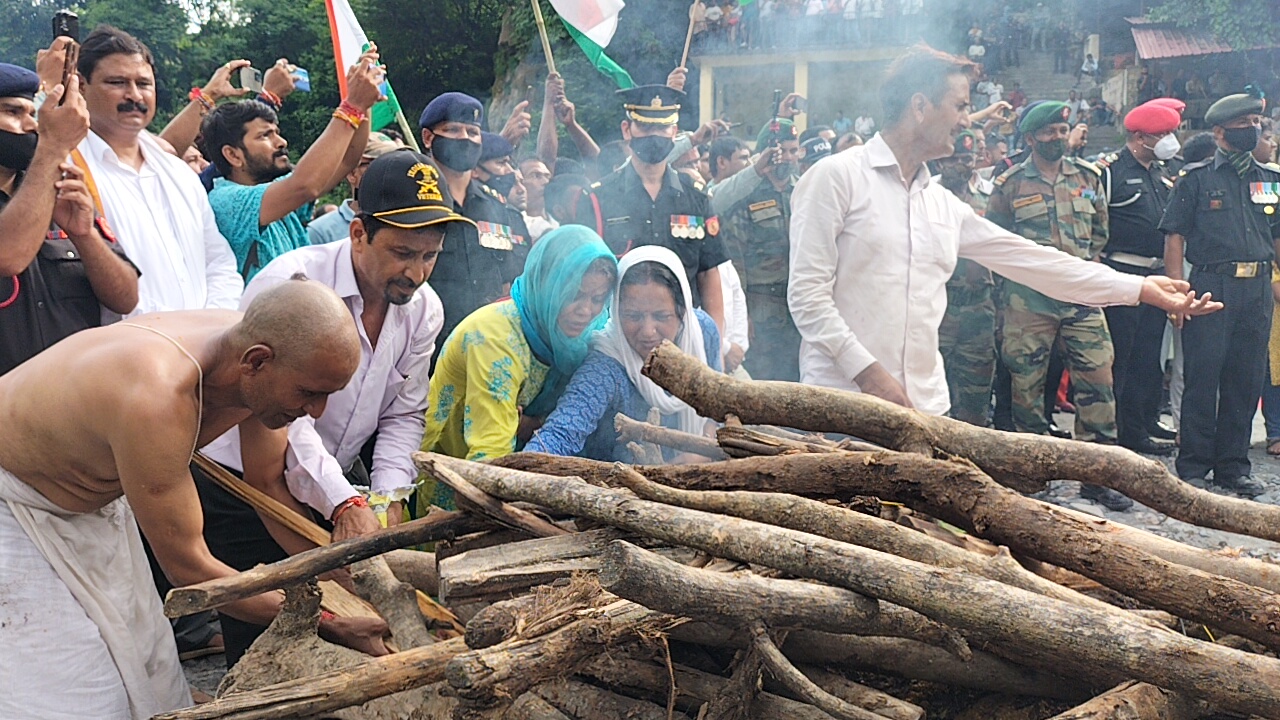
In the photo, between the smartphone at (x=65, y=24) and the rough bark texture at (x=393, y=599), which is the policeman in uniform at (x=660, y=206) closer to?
the smartphone at (x=65, y=24)

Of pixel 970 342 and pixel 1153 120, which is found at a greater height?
pixel 1153 120

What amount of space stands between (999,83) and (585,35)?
53.8 feet

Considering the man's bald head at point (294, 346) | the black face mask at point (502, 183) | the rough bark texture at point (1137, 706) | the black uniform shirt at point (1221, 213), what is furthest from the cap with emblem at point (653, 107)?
the rough bark texture at point (1137, 706)

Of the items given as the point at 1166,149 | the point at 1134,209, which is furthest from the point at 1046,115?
the point at 1166,149

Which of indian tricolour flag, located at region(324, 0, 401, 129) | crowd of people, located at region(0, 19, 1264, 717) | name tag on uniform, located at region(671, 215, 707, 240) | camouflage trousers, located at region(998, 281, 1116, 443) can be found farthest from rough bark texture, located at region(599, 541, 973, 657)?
camouflage trousers, located at region(998, 281, 1116, 443)

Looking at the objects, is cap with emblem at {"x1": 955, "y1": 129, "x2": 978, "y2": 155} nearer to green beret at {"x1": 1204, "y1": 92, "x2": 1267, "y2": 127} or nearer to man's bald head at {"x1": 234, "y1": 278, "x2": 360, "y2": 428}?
green beret at {"x1": 1204, "y1": 92, "x2": 1267, "y2": 127}

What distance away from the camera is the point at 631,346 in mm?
4156

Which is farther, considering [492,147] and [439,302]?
[492,147]

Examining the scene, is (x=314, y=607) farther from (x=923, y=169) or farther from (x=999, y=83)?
(x=999, y=83)

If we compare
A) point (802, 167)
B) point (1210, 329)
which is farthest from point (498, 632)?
point (802, 167)

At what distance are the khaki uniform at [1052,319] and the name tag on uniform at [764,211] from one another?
163 cm

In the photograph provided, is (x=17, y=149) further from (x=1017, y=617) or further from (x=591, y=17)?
(x=591, y=17)

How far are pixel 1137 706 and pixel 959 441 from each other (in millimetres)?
991

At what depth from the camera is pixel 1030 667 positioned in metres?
2.23
